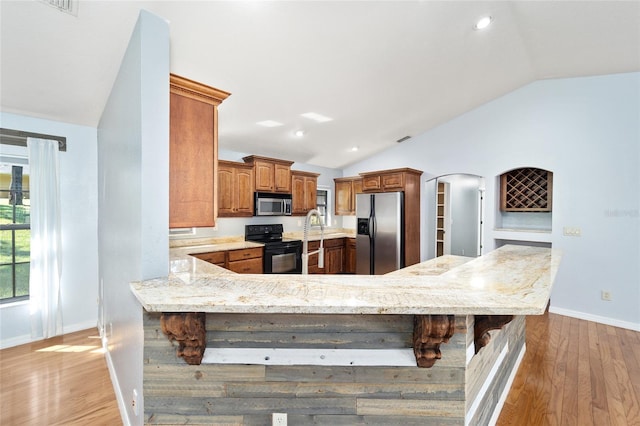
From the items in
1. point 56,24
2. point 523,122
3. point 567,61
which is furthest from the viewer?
point 523,122

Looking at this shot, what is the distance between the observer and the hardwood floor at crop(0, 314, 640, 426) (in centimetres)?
203

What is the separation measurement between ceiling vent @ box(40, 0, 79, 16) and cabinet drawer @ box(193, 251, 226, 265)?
8.57ft

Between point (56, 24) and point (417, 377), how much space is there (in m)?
2.81

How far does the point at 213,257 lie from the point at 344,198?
3.42 metres

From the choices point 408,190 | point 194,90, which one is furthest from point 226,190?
point 408,190

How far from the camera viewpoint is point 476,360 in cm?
150

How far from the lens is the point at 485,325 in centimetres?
131

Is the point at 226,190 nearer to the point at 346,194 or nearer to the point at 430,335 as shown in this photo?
the point at 346,194

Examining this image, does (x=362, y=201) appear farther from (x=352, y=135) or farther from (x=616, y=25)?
(x=616, y=25)

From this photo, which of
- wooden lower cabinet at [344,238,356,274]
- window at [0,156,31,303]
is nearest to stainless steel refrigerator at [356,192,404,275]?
wooden lower cabinet at [344,238,356,274]

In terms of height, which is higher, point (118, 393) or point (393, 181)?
point (393, 181)

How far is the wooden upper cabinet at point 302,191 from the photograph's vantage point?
5398mm

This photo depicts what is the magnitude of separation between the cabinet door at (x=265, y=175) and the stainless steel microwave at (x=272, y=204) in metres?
0.10

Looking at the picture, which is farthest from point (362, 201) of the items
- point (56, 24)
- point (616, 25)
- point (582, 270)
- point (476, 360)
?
point (56, 24)
